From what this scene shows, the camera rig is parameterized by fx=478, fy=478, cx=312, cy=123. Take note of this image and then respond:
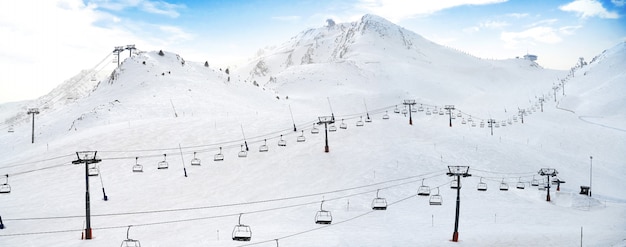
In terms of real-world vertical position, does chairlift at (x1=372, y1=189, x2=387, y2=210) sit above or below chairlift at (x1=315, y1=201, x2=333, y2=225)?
above

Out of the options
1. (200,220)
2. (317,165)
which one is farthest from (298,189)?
(200,220)

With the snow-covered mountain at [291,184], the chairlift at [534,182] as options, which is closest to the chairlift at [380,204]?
the snow-covered mountain at [291,184]

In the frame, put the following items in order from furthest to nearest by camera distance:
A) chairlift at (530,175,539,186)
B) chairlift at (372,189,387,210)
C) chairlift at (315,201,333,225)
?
chairlift at (530,175,539,186)
chairlift at (372,189,387,210)
chairlift at (315,201,333,225)

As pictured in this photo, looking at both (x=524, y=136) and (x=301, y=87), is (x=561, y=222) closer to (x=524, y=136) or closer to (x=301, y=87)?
(x=524, y=136)

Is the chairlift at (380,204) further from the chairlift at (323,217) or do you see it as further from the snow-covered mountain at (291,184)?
the chairlift at (323,217)

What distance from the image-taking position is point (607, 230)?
46969mm

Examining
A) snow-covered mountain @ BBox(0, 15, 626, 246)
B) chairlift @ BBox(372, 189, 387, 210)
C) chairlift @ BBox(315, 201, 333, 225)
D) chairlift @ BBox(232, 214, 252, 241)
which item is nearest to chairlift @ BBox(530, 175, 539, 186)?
snow-covered mountain @ BBox(0, 15, 626, 246)

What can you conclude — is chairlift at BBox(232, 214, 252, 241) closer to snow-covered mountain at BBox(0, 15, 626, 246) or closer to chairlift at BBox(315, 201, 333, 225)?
snow-covered mountain at BBox(0, 15, 626, 246)

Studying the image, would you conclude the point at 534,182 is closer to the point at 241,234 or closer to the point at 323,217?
the point at 323,217

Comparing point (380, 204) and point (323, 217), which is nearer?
point (323, 217)

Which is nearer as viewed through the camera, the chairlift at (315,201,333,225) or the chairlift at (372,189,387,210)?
the chairlift at (315,201,333,225)

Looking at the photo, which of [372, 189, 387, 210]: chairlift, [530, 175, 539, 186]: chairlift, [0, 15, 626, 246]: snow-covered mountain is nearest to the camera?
[372, 189, 387, 210]: chairlift

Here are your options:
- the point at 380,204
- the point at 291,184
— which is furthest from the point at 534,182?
the point at 291,184

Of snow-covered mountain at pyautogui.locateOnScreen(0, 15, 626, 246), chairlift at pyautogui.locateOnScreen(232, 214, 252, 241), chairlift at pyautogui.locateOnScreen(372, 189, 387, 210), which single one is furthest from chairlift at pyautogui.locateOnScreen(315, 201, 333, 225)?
chairlift at pyautogui.locateOnScreen(232, 214, 252, 241)
